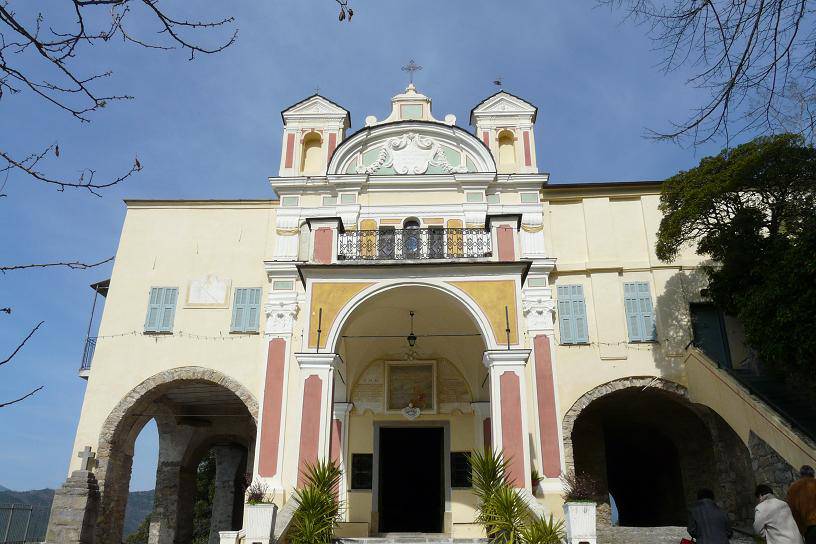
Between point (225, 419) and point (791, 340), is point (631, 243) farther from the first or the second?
point (225, 419)

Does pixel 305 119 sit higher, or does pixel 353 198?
pixel 305 119

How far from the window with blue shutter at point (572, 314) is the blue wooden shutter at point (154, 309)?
10.2 m

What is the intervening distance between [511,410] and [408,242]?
453cm

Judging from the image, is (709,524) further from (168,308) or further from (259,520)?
(168,308)

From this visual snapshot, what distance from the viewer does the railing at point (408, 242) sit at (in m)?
13.5

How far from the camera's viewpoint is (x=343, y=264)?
1297 cm

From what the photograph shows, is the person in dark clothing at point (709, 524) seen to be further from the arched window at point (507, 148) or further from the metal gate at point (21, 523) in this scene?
the metal gate at point (21, 523)

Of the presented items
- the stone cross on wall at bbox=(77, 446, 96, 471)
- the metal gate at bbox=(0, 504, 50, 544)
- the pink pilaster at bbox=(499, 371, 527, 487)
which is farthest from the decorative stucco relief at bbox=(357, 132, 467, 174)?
the metal gate at bbox=(0, 504, 50, 544)

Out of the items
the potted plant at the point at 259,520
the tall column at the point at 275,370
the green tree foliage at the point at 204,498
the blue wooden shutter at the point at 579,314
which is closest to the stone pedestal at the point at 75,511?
the tall column at the point at 275,370

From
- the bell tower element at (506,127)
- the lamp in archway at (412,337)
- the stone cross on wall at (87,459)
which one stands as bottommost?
the stone cross on wall at (87,459)

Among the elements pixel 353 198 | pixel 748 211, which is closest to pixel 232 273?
pixel 353 198

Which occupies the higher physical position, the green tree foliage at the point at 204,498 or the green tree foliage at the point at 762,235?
the green tree foliage at the point at 762,235

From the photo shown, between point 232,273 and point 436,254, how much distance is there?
586 cm

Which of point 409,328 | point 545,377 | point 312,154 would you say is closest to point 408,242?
point 409,328
